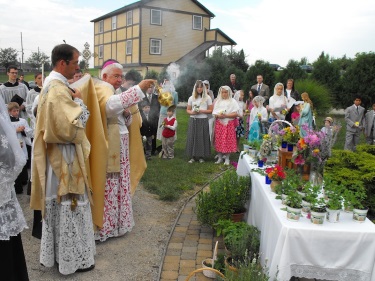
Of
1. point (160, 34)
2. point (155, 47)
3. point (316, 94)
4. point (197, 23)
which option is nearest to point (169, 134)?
point (316, 94)

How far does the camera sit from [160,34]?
31.8 meters

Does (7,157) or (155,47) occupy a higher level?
(155,47)

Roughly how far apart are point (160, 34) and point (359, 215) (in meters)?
30.3

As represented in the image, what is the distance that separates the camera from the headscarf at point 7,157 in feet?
9.26

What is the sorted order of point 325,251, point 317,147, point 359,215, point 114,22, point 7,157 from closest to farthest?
point 7,157 → point 325,251 → point 359,215 → point 317,147 → point 114,22

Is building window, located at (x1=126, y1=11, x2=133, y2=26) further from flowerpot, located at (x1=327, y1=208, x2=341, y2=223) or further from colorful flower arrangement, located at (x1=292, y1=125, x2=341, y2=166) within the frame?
flowerpot, located at (x1=327, y1=208, x2=341, y2=223)

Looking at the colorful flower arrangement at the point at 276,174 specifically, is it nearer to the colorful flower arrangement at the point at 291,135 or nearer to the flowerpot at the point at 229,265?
the colorful flower arrangement at the point at 291,135

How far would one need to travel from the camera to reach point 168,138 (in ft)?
32.6

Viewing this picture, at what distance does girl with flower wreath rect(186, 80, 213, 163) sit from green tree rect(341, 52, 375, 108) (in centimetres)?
995

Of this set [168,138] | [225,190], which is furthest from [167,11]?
[225,190]

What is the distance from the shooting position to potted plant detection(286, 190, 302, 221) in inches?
126

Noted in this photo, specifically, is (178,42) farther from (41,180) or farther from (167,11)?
(41,180)

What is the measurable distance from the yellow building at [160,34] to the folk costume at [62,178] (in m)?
26.9

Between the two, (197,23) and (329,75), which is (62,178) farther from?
(197,23)
